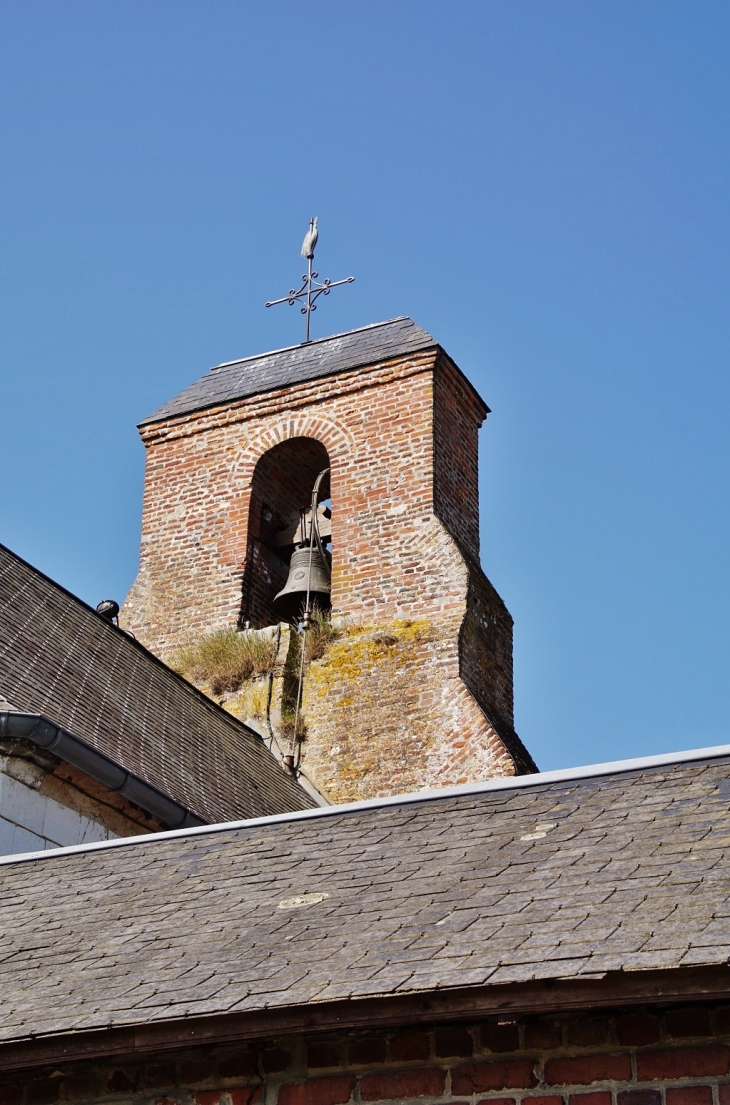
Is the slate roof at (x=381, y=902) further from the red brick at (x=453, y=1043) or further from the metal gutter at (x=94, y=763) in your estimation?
the metal gutter at (x=94, y=763)

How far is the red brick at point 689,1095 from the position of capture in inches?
174

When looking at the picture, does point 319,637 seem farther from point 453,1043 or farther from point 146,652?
point 453,1043

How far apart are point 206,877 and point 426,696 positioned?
723 cm

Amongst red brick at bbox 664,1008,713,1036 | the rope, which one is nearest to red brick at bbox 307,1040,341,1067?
red brick at bbox 664,1008,713,1036

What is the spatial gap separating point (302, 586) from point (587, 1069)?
10.7m

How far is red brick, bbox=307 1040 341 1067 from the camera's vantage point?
4.99 m

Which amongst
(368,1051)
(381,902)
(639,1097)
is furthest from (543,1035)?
(381,902)

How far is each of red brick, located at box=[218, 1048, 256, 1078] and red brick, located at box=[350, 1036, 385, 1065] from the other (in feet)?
1.26

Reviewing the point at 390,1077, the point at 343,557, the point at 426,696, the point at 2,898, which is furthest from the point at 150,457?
the point at 390,1077

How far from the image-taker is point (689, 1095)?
4.45 meters

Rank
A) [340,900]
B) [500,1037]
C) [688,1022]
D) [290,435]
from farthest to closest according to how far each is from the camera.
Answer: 1. [290,435]
2. [340,900]
3. [500,1037]
4. [688,1022]

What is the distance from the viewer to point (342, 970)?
4945 mm

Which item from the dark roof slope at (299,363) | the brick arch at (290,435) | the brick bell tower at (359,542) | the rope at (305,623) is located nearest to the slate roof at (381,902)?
the brick bell tower at (359,542)

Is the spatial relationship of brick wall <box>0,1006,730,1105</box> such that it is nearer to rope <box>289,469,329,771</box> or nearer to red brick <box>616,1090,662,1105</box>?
red brick <box>616,1090,662,1105</box>
